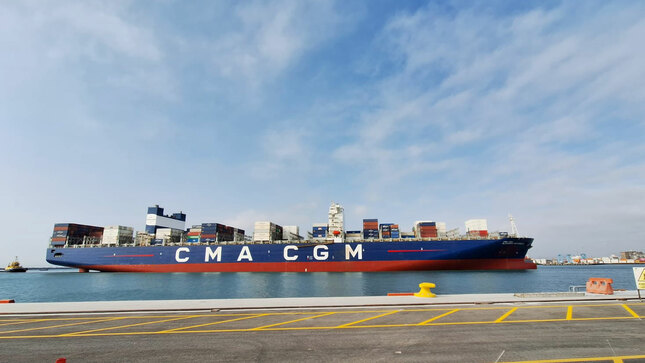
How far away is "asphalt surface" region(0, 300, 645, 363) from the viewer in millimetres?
7859

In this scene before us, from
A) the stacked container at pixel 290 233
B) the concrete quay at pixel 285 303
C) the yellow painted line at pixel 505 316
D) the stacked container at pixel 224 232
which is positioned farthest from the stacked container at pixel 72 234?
the yellow painted line at pixel 505 316

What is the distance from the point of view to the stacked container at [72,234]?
2968 inches

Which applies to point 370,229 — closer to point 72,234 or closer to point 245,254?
point 245,254

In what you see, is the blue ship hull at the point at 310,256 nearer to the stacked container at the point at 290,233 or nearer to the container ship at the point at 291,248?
the container ship at the point at 291,248

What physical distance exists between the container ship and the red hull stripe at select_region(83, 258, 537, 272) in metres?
0.18

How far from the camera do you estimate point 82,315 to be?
1409 cm

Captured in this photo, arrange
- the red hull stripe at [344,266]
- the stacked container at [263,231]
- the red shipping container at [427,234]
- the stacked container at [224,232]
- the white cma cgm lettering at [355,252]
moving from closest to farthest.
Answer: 1. the red hull stripe at [344,266]
2. the white cma cgm lettering at [355,252]
3. the red shipping container at [427,234]
4. the stacked container at [263,231]
5. the stacked container at [224,232]

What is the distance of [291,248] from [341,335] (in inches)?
2129

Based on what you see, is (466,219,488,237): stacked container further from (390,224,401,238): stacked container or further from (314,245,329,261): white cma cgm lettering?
(314,245,329,261): white cma cgm lettering

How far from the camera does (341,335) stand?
32.6 ft

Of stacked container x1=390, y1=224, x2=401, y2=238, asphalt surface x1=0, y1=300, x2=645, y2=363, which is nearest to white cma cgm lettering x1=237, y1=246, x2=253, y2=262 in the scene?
stacked container x1=390, y1=224, x2=401, y2=238

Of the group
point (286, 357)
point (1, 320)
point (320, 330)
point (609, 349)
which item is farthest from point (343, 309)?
point (1, 320)

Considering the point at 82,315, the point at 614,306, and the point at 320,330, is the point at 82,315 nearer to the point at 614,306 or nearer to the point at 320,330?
the point at 320,330

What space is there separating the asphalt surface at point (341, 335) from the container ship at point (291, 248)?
44.4 m
